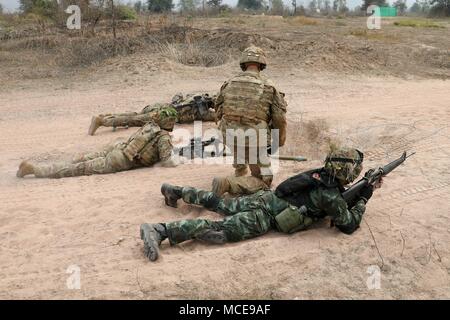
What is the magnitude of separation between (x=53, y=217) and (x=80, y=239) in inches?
26.2

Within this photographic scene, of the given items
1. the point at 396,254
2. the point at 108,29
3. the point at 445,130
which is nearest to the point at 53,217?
the point at 396,254

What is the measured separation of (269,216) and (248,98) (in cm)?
152

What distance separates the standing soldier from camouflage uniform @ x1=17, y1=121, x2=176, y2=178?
1.02 m

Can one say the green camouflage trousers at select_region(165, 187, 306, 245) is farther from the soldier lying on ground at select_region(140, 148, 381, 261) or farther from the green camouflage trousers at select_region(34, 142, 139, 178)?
the green camouflage trousers at select_region(34, 142, 139, 178)

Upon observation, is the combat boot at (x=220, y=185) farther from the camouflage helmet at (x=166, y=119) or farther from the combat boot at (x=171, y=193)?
the camouflage helmet at (x=166, y=119)

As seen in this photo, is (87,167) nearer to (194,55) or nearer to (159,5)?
(194,55)

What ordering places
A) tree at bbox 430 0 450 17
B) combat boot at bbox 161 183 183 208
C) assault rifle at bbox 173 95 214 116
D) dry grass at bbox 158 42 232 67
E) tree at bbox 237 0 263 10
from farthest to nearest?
tree at bbox 237 0 263 10, tree at bbox 430 0 450 17, dry grass at bbox 158 42 232 67, assault rifle at bbox 173 95 214 116, combat boot at bbox 161 183 183 208

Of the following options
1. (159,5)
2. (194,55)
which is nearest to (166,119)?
(194,55)

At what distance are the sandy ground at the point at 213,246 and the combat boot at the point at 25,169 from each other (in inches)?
4.3

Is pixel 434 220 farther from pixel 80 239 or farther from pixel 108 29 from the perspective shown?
pixel 108 29

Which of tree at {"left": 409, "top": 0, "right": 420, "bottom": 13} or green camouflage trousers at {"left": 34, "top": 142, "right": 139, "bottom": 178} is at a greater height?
tree at {"left": 409, "top": 0, "right": 420, "bottom": 13}

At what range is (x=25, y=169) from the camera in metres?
6.28

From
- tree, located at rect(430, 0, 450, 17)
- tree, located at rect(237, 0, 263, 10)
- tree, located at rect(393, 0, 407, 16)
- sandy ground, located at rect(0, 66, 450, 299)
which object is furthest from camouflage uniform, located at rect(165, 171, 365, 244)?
tree, located at rect(393, 0, 407, 16)

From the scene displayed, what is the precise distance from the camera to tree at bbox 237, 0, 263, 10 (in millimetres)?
47656
